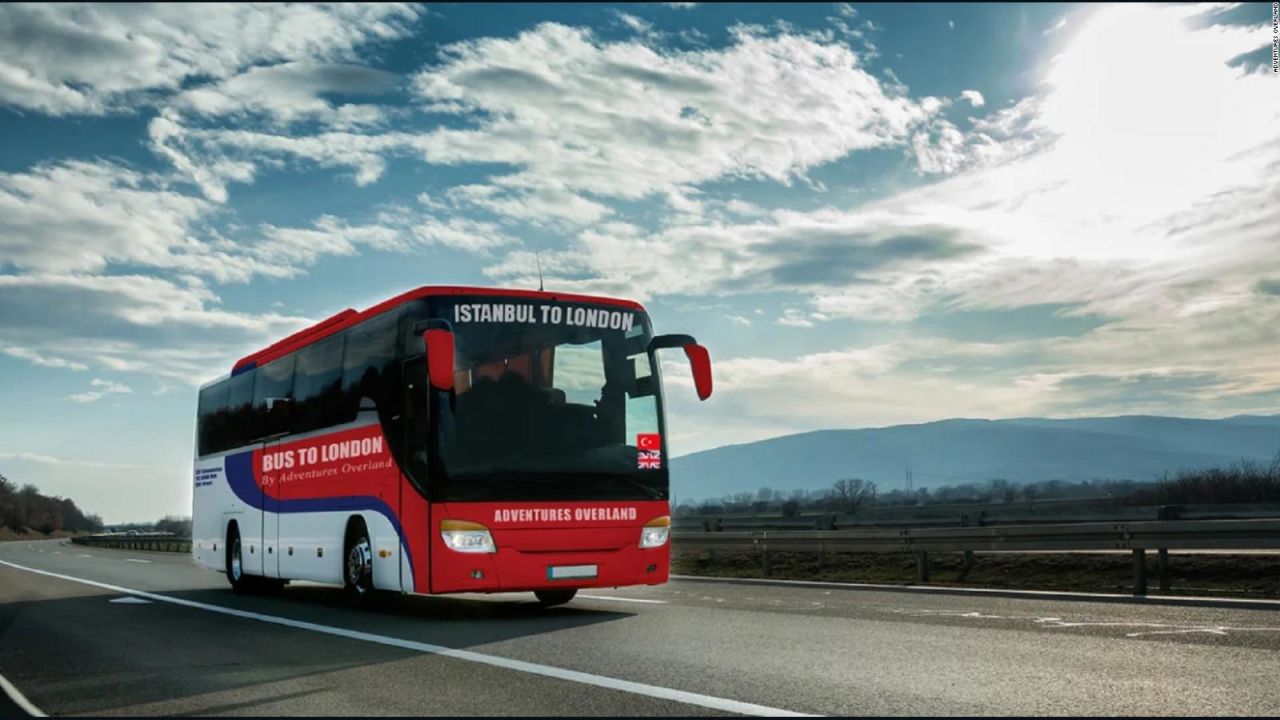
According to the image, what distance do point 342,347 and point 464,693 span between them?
27.8 feet

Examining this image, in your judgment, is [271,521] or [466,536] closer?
[466,536]

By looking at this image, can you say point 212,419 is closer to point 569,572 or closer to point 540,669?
point 569,572

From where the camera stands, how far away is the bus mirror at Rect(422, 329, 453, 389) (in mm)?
12281

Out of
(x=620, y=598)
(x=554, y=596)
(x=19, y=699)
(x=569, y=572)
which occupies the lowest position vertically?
(x=19, y=699)

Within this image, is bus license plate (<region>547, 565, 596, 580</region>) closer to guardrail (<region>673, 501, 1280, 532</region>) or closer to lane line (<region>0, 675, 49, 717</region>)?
lane line (<region>0, 675, 49, 717</region>)

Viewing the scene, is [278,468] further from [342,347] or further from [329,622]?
[329,622]

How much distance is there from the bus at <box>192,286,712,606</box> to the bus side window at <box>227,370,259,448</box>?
4.63 metres

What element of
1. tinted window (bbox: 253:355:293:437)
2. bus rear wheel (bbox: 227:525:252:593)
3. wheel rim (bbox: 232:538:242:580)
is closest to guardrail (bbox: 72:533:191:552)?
bus rear wheel (bbox: 227:525:252:593)

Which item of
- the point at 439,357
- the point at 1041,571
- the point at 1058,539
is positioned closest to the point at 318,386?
the point at 439,357

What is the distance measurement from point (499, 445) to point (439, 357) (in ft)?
4.59

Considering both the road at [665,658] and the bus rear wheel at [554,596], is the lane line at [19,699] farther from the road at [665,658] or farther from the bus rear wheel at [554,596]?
the bus rear wheel at [554,596]

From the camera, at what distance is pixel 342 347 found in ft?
51.8

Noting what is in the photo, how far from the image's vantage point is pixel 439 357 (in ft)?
40.5

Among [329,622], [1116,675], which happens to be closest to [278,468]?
[329,622]
